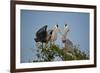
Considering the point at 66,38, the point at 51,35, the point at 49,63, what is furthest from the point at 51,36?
the point at 49,63

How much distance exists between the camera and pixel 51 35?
1.86 meters

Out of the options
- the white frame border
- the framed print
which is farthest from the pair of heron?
the white frame border

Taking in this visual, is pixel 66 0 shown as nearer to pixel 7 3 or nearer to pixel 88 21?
pixel 88 21

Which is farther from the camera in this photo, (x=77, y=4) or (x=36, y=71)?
(x=77, y=4)

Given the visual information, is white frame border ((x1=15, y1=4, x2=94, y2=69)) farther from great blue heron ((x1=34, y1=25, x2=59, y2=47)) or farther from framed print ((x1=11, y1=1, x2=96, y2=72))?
great blue heron ((x1=34, y1=25, x2=59, y2=47))

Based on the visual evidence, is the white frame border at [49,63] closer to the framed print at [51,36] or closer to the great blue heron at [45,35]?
the framed print at [51,36]

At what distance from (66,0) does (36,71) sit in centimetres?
75

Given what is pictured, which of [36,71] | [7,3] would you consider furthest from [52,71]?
[7,3]

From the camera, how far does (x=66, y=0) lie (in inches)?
74.6

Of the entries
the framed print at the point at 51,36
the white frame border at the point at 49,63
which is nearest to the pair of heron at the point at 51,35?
the framed print at the point at 51,36

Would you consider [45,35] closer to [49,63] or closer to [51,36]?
[51,36]

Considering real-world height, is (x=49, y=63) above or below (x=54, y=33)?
below

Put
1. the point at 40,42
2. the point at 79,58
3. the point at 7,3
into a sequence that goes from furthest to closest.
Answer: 1. the point at 79,58
2. the point at 40,42
3. the point at 7,3

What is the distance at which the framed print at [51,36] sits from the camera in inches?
68.2
